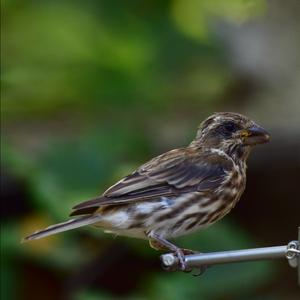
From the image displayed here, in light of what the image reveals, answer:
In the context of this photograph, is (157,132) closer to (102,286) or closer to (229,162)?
(102,286)

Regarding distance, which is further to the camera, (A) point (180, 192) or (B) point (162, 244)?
(A) point (180, 192)

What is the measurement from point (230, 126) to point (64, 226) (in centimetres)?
104

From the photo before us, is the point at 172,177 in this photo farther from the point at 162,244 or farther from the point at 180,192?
the point at 162,244

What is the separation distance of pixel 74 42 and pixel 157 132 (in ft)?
3.85

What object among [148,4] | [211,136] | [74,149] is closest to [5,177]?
[74,149]

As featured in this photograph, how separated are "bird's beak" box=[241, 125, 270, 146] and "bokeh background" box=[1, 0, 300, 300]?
6.30ft

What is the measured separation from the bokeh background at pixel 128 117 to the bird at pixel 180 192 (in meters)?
1.75

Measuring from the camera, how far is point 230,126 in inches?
245

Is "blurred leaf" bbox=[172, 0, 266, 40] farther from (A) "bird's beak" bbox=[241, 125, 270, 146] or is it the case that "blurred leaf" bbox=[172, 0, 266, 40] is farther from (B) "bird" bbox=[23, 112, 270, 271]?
(A) "bird's beak" bbox=[241, 125, 270, 146]

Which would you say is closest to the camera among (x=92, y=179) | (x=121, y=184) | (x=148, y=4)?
(x=121, y=184)

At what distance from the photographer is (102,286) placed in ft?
30.6

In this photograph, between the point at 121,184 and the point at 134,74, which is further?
the point at 134,74

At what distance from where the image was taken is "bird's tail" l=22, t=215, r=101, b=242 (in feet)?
18.5

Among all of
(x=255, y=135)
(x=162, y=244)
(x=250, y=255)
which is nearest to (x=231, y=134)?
(x=255, y=135)
